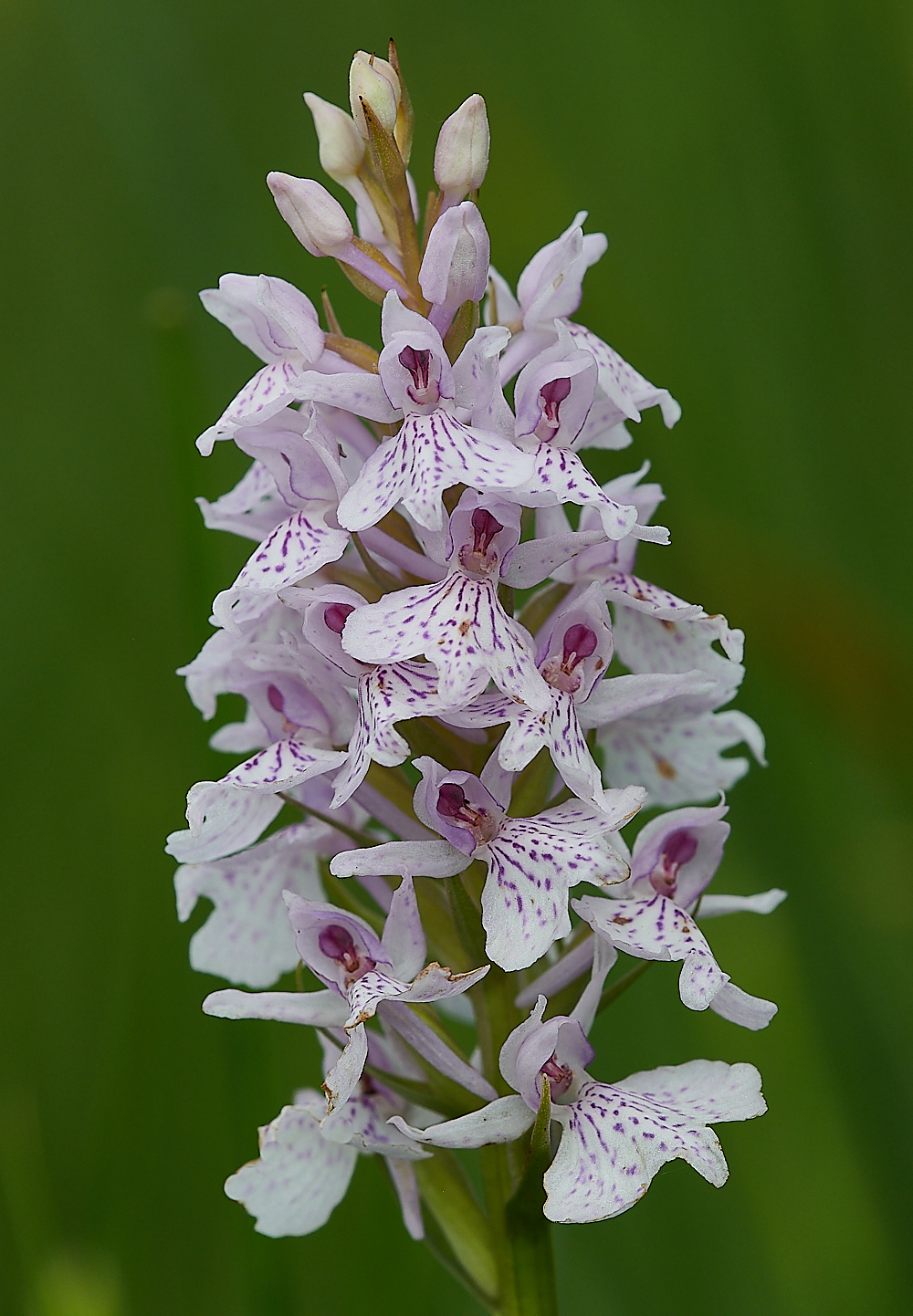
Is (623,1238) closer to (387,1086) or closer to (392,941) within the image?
(387,1086)

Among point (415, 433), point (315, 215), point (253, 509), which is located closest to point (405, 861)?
point (415, 433)

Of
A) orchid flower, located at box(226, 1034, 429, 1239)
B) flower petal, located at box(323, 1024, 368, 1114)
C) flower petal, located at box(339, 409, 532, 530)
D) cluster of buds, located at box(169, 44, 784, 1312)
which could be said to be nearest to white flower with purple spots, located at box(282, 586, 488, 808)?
cluster of buds, located at box(169, 44, 784, 1312)

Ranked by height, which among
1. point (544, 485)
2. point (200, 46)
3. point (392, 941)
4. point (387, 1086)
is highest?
point (200, 46)

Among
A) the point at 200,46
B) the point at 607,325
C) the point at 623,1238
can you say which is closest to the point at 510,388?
the point at 607,325

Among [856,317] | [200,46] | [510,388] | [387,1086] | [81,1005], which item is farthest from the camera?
[200,46]

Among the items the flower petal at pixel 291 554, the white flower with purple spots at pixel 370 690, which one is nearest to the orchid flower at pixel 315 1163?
the white flower with purple spots at pixel 370 690

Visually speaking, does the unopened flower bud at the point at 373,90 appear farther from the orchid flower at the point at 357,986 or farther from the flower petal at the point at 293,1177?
the flower petal at the point at 293,1177

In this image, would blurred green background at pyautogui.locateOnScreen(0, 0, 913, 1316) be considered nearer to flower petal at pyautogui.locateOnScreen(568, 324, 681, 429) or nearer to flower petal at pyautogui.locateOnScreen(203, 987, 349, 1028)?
flower petal at pyautogui.locateOnScreen(203, 987, 349, 1028)
